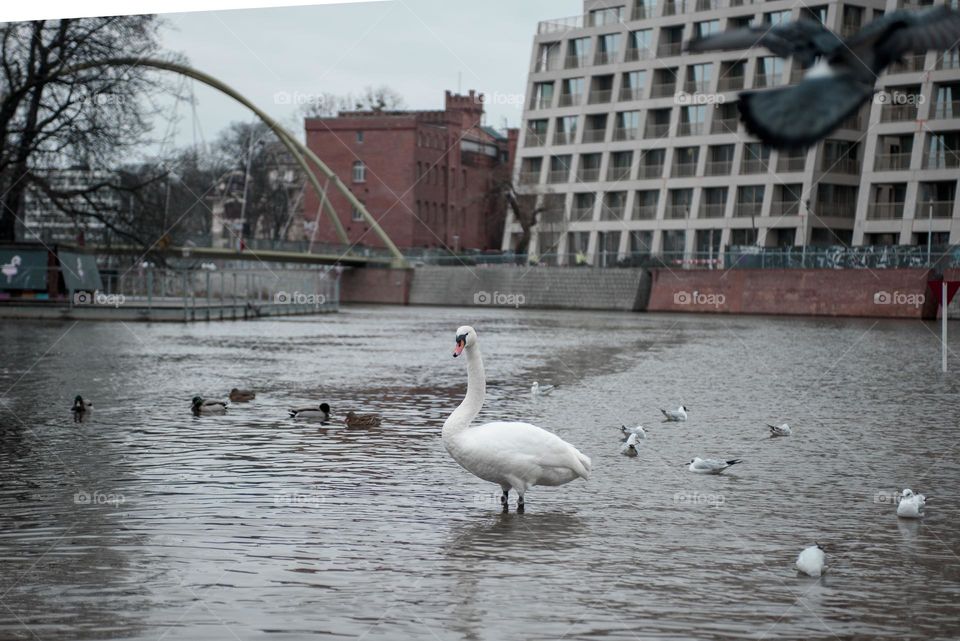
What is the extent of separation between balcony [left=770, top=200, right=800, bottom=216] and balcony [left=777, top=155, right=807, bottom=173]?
8.32ft

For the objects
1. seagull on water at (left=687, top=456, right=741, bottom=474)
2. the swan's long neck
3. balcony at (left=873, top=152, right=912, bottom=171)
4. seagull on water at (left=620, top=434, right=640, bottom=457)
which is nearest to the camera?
the swan's long neck

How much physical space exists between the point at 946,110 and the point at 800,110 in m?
26.4

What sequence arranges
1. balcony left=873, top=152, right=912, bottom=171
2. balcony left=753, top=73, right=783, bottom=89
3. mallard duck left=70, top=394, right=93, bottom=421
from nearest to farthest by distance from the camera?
mallard duck left=70, top=394, right=93, bottom=421 < balcony left=753, top=73, right=783, bottom=89 < balcony left=873, top=152, right=912, bottom=171

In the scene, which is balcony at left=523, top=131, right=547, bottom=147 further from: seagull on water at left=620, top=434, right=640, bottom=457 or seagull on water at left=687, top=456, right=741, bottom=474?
seagull on water at left=687, top=456, right=741, bottom=474

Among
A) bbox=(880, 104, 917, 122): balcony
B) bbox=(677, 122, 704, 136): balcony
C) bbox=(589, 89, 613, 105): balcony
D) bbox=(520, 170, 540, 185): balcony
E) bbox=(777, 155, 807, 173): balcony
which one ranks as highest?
bbox=(589, 89, 613, 105): balcony

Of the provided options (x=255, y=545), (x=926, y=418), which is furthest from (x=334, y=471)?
(x=926, y=418)

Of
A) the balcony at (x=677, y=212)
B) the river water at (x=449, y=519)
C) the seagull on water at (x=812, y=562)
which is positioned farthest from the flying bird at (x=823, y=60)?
the balcony at (x=677, y=212)

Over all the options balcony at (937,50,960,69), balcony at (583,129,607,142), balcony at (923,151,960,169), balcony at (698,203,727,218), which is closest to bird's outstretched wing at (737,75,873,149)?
balcony at (937,50,960,69)

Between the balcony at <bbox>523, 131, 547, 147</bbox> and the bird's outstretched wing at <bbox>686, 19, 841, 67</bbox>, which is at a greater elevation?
the balcony at <bbox>523, 131, 547, 147</bbox>

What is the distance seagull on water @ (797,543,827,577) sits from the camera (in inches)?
240

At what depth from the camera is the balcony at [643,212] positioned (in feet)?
176

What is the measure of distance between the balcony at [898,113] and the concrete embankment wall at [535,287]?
1546 cm

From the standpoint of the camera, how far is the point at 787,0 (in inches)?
584

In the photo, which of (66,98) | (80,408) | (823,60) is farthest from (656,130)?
(823,60)
